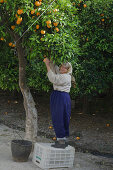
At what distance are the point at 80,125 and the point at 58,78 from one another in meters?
4.67

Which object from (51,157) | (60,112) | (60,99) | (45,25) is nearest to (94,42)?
(60,99)

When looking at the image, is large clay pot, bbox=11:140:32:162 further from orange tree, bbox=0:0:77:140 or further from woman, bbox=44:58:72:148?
orange tree, bbox=0:0:77:140

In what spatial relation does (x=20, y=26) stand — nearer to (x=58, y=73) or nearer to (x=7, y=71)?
(x=58, y=73)

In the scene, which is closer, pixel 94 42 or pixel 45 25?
pixel 45 25

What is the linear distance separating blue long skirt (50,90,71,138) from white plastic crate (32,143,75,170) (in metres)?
0.28

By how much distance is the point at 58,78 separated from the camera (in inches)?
194

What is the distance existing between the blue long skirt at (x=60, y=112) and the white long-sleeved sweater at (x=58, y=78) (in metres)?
0.10

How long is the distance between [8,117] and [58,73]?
596 centimetres

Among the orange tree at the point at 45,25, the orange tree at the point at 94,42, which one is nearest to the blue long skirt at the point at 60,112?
the orange tree at the point at 45,25

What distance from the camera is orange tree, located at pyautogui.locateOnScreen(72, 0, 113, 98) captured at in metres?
7.23

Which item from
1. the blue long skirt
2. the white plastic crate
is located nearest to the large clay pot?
the white plastic crate

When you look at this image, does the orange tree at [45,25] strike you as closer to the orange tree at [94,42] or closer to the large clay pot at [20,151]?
the large clay pot at [20,151]

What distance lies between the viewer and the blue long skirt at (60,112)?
4945 millimetres

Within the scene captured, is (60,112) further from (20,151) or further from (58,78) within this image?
(20,151)
